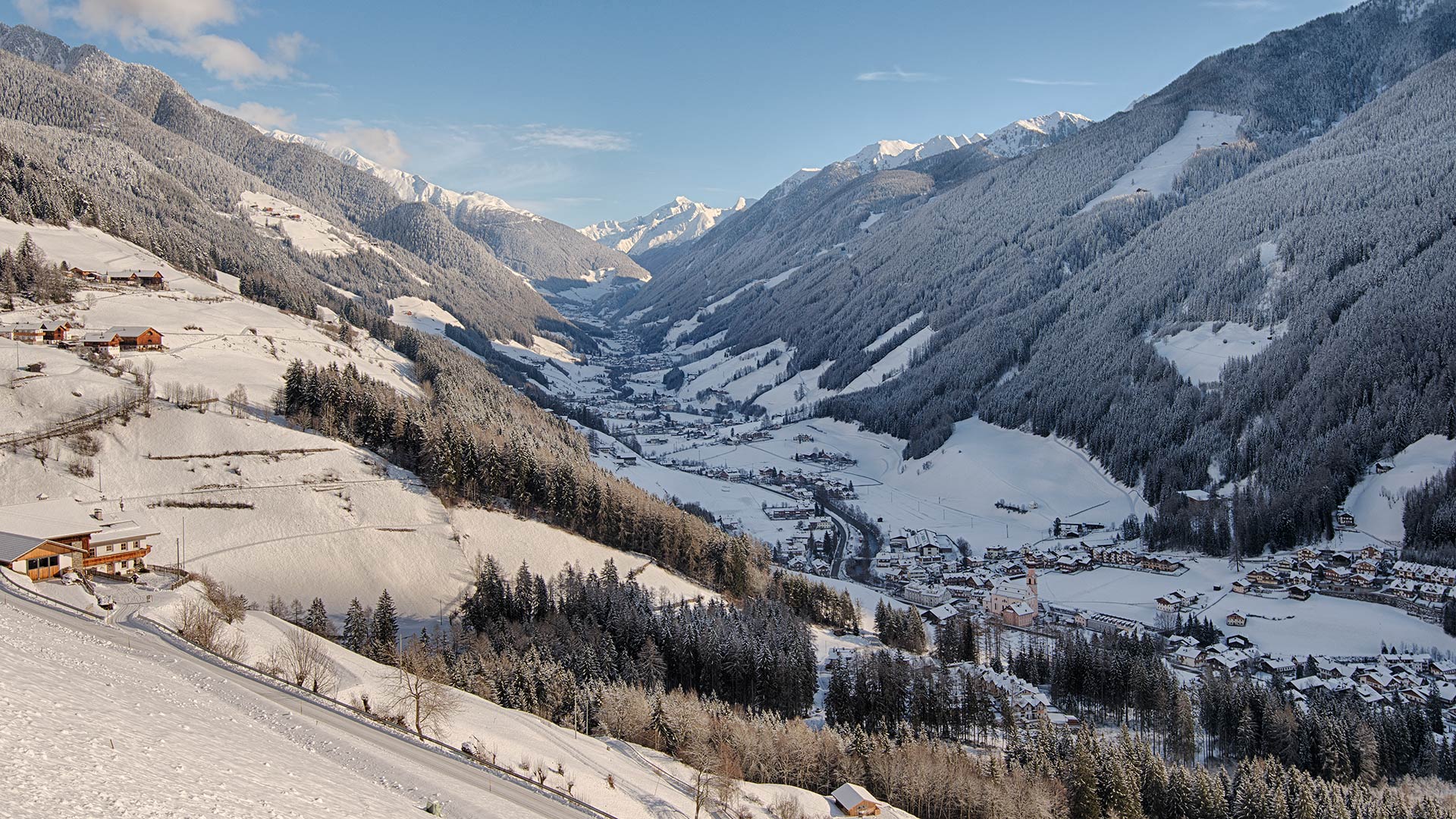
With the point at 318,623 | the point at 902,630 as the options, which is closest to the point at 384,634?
the point at 318,623

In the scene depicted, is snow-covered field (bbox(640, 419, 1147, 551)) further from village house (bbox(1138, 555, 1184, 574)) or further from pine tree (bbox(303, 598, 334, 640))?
pine tree (bbox(303, 598, 334, 640))

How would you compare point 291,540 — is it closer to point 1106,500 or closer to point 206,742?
point 206,742

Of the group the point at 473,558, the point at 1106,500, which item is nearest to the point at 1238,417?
the point at 1106,500

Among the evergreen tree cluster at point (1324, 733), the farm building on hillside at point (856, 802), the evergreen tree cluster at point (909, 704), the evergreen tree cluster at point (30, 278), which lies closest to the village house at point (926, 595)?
the evergreen tree cluster at point (909, 704)

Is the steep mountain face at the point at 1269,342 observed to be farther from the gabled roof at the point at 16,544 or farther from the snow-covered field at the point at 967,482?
the gabled roof at the point at 16,544

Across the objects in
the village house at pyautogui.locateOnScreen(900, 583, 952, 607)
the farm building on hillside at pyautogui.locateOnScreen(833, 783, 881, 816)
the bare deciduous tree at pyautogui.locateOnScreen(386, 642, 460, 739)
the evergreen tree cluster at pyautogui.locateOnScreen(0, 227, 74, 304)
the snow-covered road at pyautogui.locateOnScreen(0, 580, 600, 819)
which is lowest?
the village house at pyautogui.locateOnScreen(900, 583, 952, 607)

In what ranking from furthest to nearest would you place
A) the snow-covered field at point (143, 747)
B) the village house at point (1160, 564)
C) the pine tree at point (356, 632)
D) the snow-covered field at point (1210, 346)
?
the snow-covered field at point (1210, 346), the village house at point (1160, 564), the pine tree at point (356, 632), the snow-covered field at point (143, 747)

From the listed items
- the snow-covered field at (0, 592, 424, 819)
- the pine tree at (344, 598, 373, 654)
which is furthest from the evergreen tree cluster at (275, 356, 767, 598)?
the snow-covered field at (0, 592, 424, 819)
